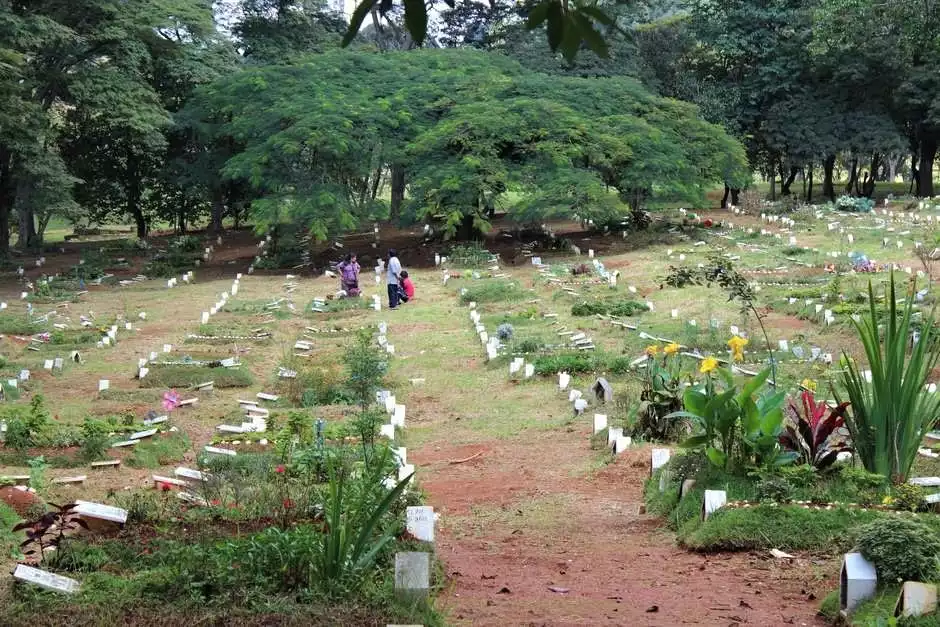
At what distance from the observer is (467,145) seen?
89.0 feet

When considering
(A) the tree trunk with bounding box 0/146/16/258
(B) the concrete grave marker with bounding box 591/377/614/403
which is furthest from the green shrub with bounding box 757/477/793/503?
(A) the tree trunk with bounding box 0/146/16/258

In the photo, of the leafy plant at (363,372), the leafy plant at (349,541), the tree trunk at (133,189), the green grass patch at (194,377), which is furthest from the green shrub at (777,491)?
the tree trunk at (133,189)

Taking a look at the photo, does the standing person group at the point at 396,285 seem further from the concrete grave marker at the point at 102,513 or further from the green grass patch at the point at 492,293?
the concrete grave marker at the point at 102,513

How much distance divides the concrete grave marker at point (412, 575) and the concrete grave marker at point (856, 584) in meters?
1.80

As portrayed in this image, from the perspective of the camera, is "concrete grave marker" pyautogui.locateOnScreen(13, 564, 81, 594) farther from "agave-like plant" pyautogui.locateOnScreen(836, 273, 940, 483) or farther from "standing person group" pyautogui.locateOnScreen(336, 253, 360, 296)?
"standing person group" pyautogui.locateOnScreen(336, 253, 360, 296)

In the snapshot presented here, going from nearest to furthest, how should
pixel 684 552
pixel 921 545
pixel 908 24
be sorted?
pixel 921 545, pixel 684 552, pixel 908 24

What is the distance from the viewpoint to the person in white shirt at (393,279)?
19828 mm

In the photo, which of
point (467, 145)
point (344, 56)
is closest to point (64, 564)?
point (467, 145)

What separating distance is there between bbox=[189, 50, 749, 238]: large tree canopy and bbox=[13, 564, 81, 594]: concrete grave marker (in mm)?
21082

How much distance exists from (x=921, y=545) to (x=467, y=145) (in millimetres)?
22853

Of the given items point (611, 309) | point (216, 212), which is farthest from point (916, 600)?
point (216, 212)

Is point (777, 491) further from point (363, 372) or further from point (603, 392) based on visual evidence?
point (363, 372)

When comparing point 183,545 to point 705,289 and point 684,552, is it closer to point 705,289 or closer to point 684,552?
point 684,552

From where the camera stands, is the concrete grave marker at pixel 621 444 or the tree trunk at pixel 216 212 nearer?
the concrete grave marker at pixel 621 444
